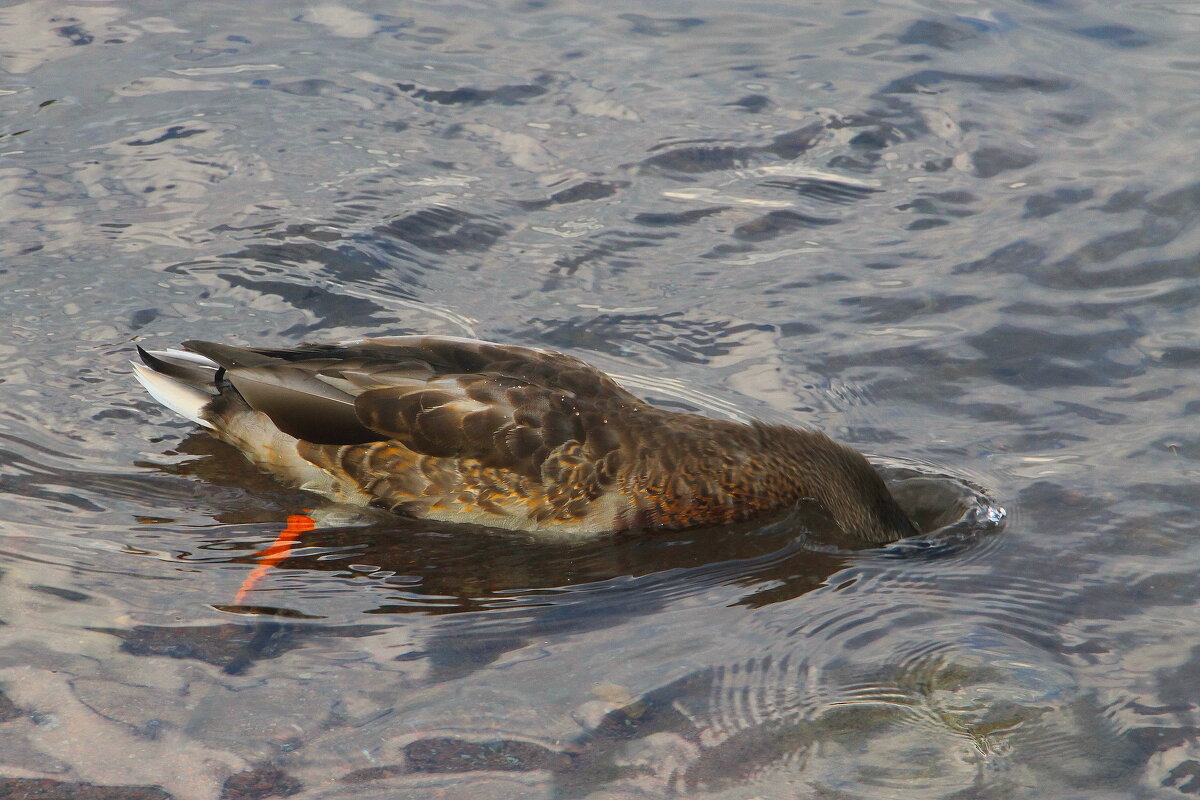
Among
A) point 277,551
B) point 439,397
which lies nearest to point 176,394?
point 277,551

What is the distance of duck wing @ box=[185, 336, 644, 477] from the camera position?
654cm

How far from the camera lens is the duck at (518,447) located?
21.4ft

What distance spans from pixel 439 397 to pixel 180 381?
5.06ft

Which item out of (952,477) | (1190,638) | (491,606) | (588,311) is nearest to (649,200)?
(588,311)

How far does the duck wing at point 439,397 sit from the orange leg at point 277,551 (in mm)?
424

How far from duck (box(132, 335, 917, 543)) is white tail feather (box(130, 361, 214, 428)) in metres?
0.34

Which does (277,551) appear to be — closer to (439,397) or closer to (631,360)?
(439,397)

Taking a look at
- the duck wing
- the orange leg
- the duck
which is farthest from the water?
the duck wing

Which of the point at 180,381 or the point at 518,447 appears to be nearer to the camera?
the point at 518,447

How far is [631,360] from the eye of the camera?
7.85m

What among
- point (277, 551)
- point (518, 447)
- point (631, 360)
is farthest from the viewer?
point (631, 360)

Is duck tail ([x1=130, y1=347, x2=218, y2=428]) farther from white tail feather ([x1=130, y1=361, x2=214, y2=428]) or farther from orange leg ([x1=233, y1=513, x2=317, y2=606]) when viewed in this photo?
orange leg ([x1=233, y1=513, x2=317, y2=606])

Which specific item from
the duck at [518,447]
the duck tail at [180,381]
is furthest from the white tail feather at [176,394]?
the duck at [518,447]

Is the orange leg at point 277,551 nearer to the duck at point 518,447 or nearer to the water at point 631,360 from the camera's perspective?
the water at point 631,360
